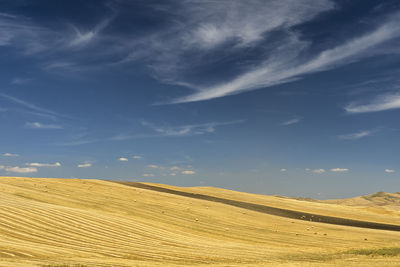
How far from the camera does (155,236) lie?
84.4ft

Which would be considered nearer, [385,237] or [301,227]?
[385,237]

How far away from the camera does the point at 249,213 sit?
145 ft

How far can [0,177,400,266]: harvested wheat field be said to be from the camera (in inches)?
694

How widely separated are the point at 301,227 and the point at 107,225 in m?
23.9

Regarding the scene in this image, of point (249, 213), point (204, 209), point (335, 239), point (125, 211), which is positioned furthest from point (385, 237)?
point (125, 211)

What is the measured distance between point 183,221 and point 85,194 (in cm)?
1579

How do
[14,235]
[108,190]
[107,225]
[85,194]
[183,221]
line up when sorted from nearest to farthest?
[14,235], [107,225], [183,221], [85,194], [108,190]

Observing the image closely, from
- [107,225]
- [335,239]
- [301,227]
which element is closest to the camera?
[107,225]

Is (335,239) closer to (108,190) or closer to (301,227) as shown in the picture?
(301,227)

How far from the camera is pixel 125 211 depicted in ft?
112

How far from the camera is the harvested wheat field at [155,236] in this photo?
57.8ft

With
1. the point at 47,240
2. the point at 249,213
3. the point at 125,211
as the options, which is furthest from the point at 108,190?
the point at 47,240

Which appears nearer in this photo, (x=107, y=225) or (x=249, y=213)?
(x=107, y=225)

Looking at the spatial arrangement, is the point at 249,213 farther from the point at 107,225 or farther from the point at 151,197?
the point at 107,225
